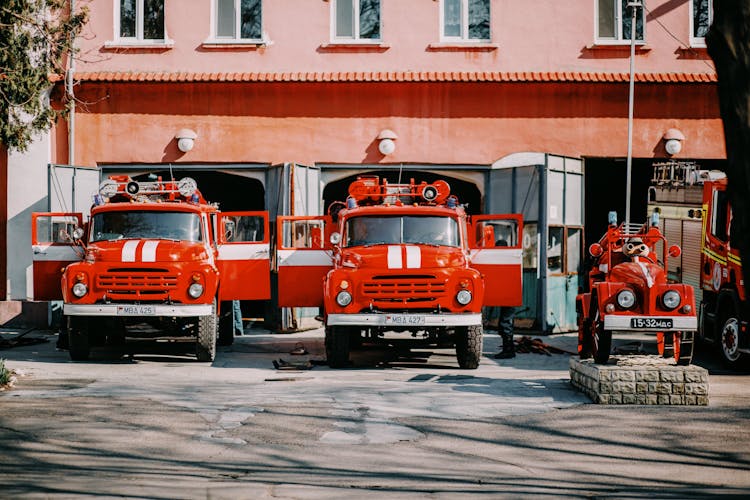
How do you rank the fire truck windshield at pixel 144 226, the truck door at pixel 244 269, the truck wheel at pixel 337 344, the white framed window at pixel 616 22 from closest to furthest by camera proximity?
the truck wheel at pixel 337 344
the fire truck windshield at pixel 144 226
the truck door at pixel 244 269
the white framed window at pixel 616 22

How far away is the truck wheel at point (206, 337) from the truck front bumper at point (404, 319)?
1.92m

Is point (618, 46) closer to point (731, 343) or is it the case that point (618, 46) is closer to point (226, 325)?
point (731, 343)

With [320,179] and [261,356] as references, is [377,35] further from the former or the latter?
[261,356]

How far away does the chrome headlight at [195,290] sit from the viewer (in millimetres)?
14094

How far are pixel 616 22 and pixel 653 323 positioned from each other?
9386 millimetres

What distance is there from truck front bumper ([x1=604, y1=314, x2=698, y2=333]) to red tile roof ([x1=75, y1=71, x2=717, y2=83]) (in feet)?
26.9

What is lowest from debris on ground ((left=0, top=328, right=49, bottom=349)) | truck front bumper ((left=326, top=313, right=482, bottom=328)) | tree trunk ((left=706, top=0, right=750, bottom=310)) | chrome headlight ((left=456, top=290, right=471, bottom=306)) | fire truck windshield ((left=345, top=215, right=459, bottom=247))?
debris on ground ((left=0, top=328, right=49, bottom=349))

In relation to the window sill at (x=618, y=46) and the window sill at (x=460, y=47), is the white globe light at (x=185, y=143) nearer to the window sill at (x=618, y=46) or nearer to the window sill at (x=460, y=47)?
the window sill at (x=460, y=47)

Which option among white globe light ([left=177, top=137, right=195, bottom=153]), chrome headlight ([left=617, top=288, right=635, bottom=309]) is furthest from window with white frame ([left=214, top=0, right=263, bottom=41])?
chrome headlight ([left=617, top=288, right=635, bottom=309])

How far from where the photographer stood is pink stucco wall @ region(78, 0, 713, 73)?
1998 cm

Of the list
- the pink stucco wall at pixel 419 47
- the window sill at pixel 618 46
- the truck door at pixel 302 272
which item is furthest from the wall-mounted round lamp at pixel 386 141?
the truck door at pixel 302 272

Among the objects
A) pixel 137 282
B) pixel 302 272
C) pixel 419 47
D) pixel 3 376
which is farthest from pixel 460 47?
pixel 3 376

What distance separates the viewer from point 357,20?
793 inches

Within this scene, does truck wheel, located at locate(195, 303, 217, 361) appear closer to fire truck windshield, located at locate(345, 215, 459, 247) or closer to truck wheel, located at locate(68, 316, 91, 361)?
truck wheel, located at locate(68, 316, 91, 361)
